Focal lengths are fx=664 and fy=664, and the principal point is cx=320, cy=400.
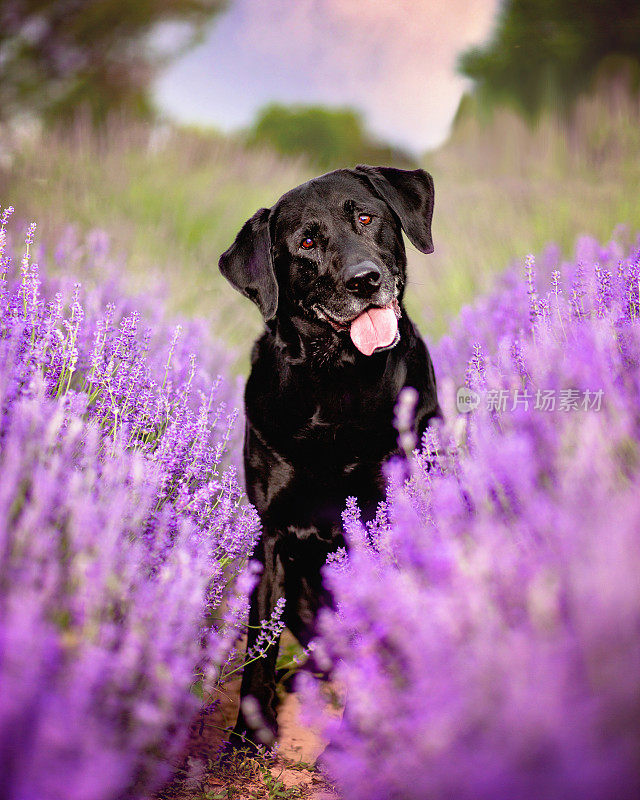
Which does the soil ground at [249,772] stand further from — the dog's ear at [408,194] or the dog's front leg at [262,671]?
the dog's ear at [408,194]

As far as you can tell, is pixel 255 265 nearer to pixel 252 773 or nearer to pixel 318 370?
pixel 318 370

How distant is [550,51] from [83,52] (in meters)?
8.80

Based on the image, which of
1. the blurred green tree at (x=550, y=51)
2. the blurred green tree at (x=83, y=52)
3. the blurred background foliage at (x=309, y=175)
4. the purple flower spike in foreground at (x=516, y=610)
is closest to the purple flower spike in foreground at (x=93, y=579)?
the purple flower spike in foreground at (x=516, y=610)

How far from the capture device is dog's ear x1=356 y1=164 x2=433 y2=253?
2436 mm

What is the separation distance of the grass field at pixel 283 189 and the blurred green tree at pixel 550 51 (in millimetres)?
1285

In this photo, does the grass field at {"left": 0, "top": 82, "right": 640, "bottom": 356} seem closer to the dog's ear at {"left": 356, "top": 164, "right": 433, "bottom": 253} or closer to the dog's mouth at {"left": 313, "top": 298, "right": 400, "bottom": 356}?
the dog's ear at {"left": 356, "top": 164, "right": 433, "bottom": 253}

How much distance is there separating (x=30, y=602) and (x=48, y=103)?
13161 mm

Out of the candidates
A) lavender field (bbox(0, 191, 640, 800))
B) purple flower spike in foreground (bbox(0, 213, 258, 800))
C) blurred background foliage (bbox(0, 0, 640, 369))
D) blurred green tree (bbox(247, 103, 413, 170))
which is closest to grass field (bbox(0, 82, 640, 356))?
blurred background foliage (bbox(0, 0, 640, 369))

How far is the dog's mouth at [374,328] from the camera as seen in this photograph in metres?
2.15

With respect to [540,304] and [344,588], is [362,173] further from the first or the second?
[344,588]

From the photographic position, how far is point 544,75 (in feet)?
39.9

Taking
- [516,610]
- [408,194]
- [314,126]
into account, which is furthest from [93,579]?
[314,126]

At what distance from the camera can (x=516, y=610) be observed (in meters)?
1.04

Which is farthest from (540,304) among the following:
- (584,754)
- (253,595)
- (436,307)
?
(436,307)
